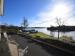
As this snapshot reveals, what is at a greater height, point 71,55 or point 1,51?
point 1,51

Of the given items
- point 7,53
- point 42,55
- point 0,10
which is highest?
point 0,10

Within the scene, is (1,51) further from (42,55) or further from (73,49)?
(73,49)

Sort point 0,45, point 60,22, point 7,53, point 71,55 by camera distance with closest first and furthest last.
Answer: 1. point 7,53
2. point 0,45
3. point 71,55
4. point 60,22

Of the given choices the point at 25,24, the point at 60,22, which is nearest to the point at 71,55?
the point at 60,22

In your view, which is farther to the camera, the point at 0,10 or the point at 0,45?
the point at 0,45

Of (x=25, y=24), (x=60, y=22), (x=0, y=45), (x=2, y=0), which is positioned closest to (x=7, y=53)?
(x=0, y=45)

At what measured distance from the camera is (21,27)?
6209 cm

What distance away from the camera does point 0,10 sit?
10.2 feet

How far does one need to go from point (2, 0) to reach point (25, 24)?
55456 millimetres

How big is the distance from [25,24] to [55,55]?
46.7 metres

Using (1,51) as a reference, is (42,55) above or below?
below

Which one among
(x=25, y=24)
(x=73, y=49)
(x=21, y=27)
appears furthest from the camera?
(x=21, y=27)

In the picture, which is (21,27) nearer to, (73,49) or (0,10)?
(73,49)

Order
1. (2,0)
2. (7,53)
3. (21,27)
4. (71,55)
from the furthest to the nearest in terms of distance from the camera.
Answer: (21,27), (71,55), (7,53), (2,0)
